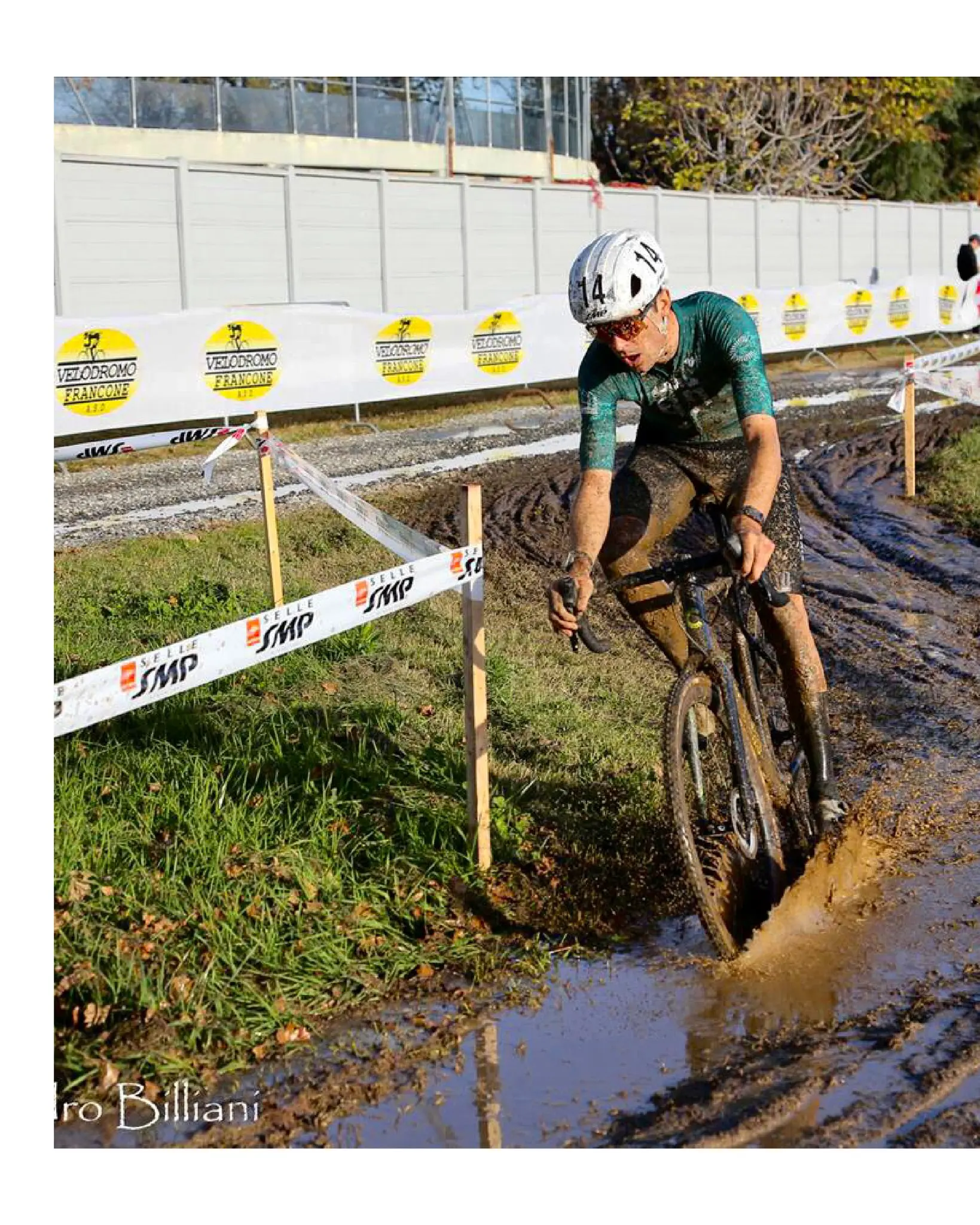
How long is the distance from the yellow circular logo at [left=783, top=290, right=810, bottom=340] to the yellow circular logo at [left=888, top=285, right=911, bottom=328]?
335cm

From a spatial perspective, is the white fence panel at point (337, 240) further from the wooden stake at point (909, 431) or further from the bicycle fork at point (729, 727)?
the bicycle fork at point (729, 727)

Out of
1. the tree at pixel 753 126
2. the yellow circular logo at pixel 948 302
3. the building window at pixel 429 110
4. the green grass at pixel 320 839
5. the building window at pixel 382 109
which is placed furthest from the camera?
the tree at pixel 753 126

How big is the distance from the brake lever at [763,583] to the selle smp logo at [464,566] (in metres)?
1.00

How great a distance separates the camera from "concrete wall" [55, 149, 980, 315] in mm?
18875

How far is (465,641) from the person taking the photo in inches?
226

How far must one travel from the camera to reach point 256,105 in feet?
92.8

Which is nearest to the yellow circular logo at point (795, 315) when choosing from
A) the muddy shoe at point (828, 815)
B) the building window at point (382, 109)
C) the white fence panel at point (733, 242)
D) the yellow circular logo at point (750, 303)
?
the yellow circular logo at point (750, 303)

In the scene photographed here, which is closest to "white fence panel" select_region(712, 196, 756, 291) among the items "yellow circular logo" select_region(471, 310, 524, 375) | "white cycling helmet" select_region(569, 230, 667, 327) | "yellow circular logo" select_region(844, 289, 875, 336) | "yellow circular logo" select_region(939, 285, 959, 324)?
"yellow circular logo" select_region(844, 289, 875, 336)

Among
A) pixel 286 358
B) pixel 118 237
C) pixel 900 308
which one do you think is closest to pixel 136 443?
pixel 286 358

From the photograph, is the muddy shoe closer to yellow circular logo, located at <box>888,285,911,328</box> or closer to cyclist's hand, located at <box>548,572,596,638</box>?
cyclist's hand, located at <box>548,572,596,638</box>

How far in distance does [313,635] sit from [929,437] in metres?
13.3

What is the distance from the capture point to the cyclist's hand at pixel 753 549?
4.95 m

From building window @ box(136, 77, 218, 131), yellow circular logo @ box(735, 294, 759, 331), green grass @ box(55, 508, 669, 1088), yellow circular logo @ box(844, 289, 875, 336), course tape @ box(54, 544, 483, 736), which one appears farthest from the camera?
yellow circular logo @ box(844, 289, 875, 336)
